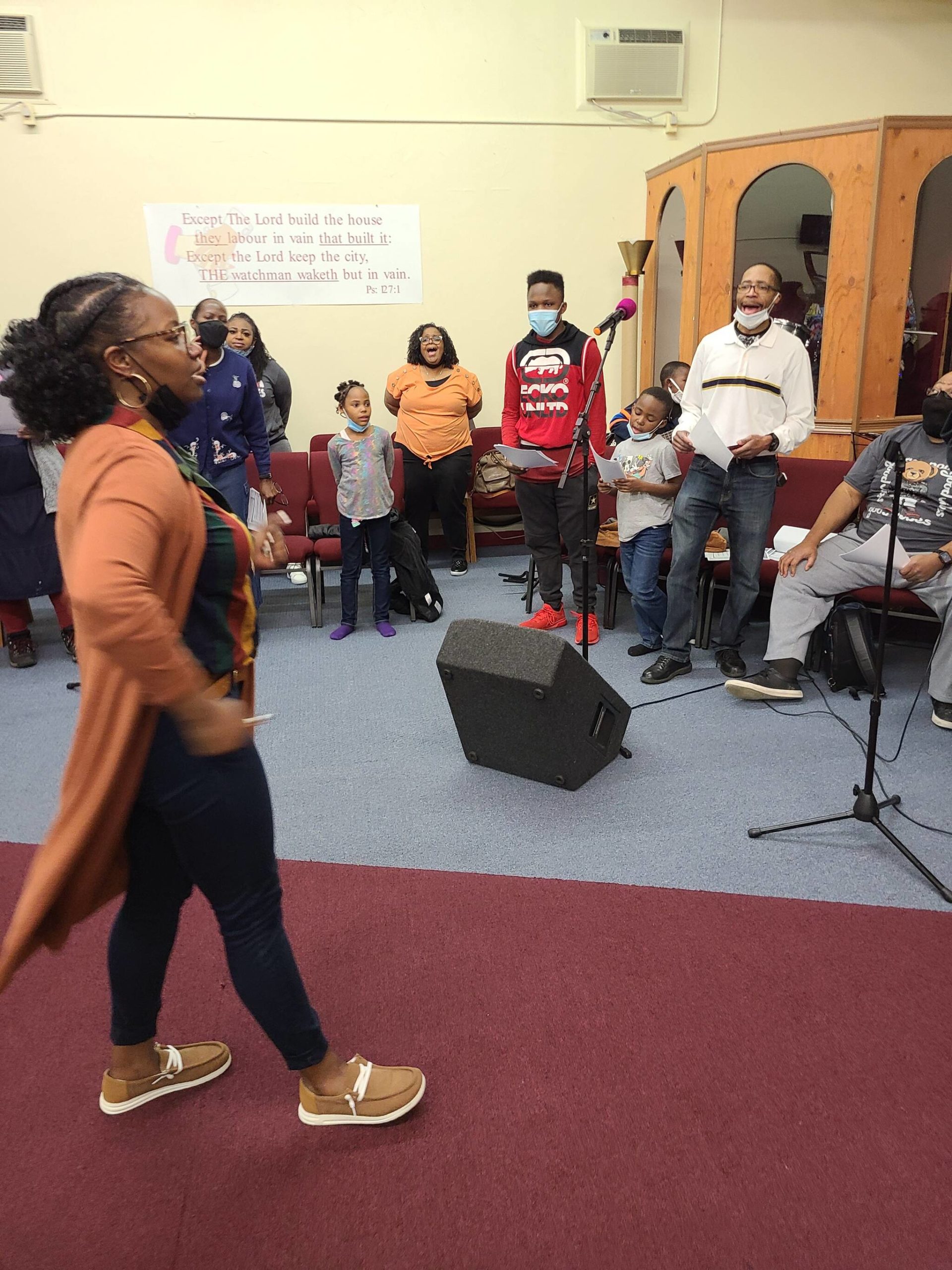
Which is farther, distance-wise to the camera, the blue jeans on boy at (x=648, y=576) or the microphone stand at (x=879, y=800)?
the blue jeans on boy at (x=648, y=576)

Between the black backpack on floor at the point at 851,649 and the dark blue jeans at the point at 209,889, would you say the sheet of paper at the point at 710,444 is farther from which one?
the dark blue jeans at the point at 209,889

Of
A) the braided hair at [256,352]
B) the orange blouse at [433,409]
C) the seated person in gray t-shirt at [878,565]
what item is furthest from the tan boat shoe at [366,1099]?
the orange blouse at [433,409]

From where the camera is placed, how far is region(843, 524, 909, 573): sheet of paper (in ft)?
10.8

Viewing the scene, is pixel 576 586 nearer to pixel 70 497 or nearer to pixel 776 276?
pixel 776 276

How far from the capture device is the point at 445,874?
2477mm

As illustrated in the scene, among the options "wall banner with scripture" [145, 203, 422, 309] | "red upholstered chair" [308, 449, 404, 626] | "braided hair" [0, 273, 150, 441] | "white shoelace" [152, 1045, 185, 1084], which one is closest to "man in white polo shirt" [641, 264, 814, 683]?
"red upholstered chair" [308, 449, 404, 626]

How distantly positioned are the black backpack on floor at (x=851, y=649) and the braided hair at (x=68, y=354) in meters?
3.20

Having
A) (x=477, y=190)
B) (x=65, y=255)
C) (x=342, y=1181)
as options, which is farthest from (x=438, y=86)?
(x=342, y=1181)

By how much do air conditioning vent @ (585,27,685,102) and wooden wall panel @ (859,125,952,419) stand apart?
6.27 feet

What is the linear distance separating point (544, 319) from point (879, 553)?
1.87m

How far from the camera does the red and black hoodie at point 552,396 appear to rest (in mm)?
4152

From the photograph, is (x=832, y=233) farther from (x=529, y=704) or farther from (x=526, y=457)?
(x=529, y=704)

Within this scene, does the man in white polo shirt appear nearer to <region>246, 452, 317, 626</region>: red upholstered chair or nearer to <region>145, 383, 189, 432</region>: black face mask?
<region>246, 452, 317, 626</region>: red upholstered chair

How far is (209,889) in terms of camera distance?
1349 mm
